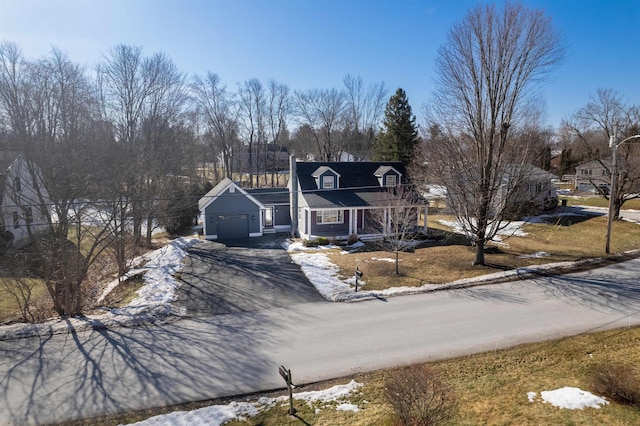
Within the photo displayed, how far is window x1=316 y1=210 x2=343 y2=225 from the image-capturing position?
2438 centimetres

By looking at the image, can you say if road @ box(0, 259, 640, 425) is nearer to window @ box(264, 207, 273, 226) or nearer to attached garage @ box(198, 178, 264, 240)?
attached garage @ box(198, 178, 264, 240)

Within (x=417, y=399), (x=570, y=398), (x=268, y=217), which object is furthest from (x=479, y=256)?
(x=268, y=217)

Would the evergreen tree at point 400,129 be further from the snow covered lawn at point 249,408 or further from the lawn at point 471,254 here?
the snow covered lawn at point 249,408

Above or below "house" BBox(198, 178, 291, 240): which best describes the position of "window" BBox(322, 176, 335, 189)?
above

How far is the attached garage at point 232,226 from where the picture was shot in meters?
25.8

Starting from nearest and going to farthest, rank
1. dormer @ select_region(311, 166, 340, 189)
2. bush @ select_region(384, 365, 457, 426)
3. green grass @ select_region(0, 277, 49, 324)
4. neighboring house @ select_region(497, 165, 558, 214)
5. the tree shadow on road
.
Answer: bush @ select_region(384, 365, 457, 426) < the tree shadow on road < green grass @ select_region(0, 277, 49, 324) < dormer @ select_region(311, 166, 340, 189) < neighboring house @ select_region(497, 165, 558, 214)

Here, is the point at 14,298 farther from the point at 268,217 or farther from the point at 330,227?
the point at 268,217

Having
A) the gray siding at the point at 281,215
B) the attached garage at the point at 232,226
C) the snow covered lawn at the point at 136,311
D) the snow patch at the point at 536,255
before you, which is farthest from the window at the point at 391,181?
the snow covered lawn at the point at 136,311

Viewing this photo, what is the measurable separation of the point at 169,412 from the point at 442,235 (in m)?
21.1

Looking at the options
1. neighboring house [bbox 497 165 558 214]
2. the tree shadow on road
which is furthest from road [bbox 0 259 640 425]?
neighboring house [bbox 497 165 558 214]

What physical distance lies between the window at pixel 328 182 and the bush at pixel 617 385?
65.5 feet

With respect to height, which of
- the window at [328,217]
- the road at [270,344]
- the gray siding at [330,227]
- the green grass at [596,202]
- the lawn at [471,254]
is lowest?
the road at [270,344]

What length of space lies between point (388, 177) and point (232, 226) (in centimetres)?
1222

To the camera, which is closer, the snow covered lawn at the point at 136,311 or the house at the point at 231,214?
the snow covered lawn at the point at 136,311
